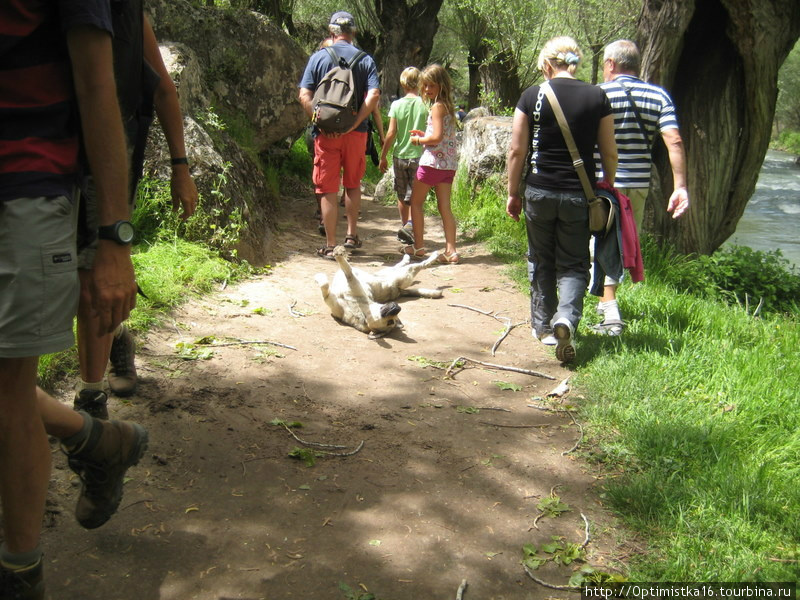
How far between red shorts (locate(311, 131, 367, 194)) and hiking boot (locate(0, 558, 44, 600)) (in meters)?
5.52

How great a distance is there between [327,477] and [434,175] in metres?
4.48

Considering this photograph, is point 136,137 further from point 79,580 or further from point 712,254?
point 712,254

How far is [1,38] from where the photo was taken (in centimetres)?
184

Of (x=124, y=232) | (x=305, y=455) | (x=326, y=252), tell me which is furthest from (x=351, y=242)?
(x=124, y=232)

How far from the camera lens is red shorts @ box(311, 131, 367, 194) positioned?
7.14 m

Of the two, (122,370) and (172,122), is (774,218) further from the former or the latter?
(172,122)

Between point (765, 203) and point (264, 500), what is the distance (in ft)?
72.4

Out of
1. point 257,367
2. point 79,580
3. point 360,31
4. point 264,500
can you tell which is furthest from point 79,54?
point 360,31

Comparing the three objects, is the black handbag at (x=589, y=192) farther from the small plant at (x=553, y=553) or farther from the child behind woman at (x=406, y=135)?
the child behind woman at (x=406, y=135)

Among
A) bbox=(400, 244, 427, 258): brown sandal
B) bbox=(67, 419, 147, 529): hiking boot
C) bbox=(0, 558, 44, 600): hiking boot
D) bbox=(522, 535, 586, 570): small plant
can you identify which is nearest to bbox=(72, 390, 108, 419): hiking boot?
bbox=(67, 419, 147, 529): hiking boot

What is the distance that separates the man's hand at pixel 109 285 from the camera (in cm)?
204

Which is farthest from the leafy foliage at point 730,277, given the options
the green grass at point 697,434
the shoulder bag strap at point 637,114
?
the shoulder bag strap at point 637,114

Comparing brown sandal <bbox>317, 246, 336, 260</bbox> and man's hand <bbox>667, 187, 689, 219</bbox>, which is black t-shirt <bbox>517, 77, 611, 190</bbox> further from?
brown sandal <bbox>317, 246, 336, 260</bbox>

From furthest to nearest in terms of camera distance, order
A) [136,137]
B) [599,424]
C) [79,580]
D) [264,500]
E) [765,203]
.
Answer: [765,203] → [599,424] → [264,500] → [136,137] → [79,580]
